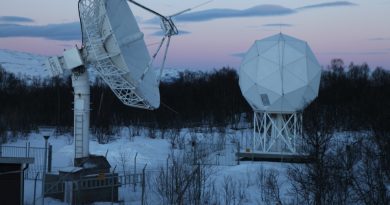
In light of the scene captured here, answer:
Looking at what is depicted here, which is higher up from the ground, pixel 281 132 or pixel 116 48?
pixel 116 48

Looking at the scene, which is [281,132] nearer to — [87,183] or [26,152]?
[26,152]

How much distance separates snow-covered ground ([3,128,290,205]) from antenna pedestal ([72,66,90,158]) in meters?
2.12

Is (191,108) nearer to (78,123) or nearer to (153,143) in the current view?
(153,143)

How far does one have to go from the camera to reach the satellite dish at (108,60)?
17.9 m

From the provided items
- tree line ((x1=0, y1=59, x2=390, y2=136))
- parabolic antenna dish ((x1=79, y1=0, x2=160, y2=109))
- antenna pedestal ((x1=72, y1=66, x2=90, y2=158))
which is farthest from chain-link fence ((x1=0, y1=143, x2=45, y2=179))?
parabolic antenna dish ((x1=79, y1=0, x2=160, y2=109))

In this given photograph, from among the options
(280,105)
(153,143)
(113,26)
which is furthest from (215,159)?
(113,26)

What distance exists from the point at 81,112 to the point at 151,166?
10.4 m

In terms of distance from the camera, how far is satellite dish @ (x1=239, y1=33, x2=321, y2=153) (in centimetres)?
3075

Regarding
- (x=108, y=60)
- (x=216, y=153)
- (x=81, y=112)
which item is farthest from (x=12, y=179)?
(x=216, y=153)

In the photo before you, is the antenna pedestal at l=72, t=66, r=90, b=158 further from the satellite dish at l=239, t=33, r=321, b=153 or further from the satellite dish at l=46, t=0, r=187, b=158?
the satellite dish at l=239, t=33, r=321, b=153

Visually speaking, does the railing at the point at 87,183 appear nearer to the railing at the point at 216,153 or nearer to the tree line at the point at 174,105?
the railing at the point at 216,153

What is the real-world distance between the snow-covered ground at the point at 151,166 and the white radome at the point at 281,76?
377 centimetres

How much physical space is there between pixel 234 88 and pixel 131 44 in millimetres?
50599

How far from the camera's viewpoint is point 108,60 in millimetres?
18359
